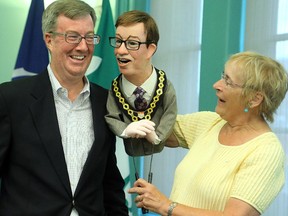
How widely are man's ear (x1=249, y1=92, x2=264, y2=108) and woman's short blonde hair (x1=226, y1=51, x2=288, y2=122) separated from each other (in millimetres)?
11

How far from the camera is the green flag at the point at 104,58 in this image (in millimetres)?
4062

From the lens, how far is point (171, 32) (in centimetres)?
454

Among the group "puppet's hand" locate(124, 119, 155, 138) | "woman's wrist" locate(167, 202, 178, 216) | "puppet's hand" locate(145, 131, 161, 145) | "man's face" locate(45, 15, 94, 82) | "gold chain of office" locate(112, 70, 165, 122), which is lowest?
"woman's wrist" locate(167, 202, 178, 216)

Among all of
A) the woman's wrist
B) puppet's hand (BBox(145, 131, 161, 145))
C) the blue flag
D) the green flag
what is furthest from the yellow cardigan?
the blue flag

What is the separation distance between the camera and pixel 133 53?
1940 mm

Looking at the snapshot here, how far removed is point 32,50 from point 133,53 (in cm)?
219

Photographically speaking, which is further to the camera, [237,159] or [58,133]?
[237,159]

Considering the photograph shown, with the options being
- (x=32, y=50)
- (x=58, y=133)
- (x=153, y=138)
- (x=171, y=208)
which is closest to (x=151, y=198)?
(x=171, y=208)

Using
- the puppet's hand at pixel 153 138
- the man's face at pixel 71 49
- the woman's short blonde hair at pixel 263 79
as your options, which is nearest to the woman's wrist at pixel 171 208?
the puppet's hand at pixel 153 138

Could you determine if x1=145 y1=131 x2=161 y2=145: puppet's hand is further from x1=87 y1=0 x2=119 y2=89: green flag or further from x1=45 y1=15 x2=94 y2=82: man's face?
x1=87 y1=0 x2=119 y2=89: green flag

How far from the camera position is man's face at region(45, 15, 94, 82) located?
5.94 ft

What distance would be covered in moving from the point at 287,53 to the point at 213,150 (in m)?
1.77

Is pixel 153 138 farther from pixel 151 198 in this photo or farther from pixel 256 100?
pixel 256 100

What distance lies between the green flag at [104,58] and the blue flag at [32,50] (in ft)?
1.43
